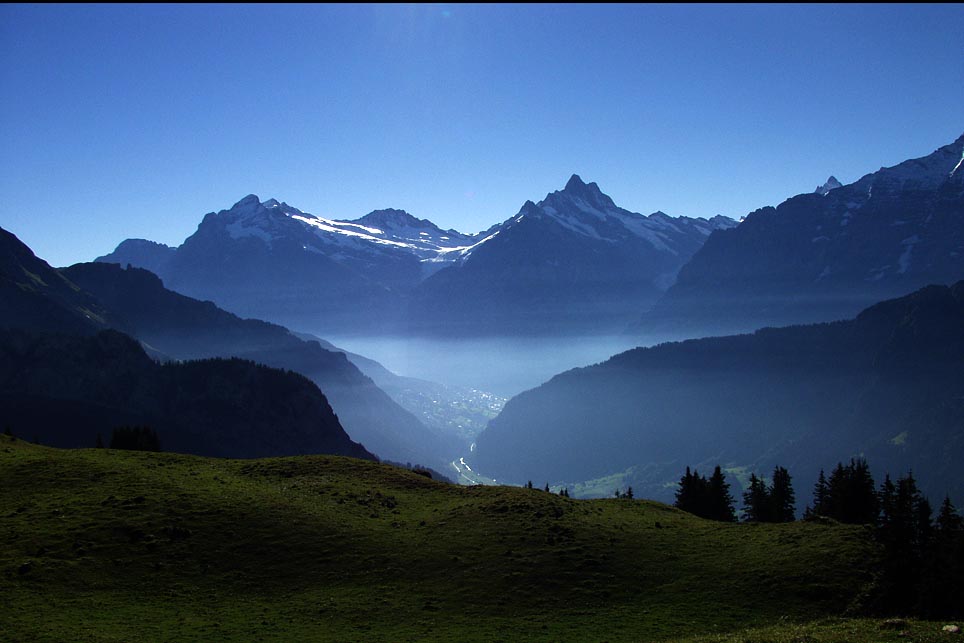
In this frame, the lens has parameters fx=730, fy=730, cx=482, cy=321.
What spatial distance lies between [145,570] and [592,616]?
3406 cm

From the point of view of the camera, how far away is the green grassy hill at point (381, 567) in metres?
47.9

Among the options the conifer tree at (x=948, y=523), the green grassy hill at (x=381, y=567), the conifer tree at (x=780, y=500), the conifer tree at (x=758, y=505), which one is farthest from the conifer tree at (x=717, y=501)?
the conifer tree at (x=948, y=523)

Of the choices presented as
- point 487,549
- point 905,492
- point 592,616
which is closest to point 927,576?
point 592,616

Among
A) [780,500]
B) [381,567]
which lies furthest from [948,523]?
[780,500]

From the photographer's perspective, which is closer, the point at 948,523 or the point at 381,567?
the point at 948,523

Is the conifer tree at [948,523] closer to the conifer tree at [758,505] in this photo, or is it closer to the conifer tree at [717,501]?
A: the conifer tree at [717,501]

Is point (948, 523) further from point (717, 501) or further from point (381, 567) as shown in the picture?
point (717, 501)

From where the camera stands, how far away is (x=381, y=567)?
5922cm

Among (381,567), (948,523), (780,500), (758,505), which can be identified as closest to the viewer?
(948,523)

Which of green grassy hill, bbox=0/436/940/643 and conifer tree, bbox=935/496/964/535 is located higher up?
conifer tree, bbox=935/496/964/535

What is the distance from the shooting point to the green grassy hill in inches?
1886

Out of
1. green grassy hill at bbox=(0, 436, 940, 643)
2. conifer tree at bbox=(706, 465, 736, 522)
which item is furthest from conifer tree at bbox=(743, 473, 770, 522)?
green grassy hill at bbox=(0, 436, 940, 643)

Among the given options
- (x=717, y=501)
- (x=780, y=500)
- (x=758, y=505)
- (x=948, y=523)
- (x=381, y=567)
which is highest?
(x=948, y=523)

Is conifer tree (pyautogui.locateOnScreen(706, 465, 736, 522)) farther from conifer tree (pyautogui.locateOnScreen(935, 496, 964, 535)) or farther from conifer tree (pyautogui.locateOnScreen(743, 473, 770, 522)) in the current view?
conifer tree (pyautogui.locateOnScreen(935, 496, 964, 535))
